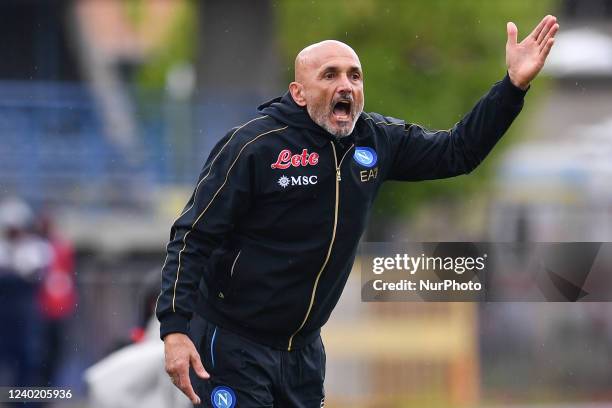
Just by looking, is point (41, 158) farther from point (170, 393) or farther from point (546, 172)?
point (546, 172)

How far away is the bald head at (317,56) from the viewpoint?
A: 5035mm

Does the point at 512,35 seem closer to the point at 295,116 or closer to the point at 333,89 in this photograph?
the point at 333,89

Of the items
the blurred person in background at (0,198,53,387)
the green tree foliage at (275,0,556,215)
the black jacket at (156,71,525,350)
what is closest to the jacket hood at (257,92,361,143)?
the black jacket at (156,71,525,350)

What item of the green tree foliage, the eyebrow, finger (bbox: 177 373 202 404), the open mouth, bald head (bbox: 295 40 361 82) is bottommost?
finger (bbox: 177 373 202 404)

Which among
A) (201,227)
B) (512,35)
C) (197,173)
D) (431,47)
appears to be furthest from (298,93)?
(431,47)

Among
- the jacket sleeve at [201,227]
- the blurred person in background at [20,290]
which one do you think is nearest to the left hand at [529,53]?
the jacket sleeve at [201,227]

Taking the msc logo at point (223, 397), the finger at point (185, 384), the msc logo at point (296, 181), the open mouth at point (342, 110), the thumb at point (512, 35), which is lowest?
the msc logo at point (223, 397)

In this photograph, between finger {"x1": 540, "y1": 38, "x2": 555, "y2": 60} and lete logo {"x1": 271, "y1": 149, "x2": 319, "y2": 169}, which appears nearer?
lete logo {"x1": 271, "y1": 149, "x2": 319, "y2": 169}

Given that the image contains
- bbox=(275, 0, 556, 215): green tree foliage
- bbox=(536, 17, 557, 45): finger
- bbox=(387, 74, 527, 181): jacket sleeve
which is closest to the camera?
bbox=(536, 17, 557, 45): finger

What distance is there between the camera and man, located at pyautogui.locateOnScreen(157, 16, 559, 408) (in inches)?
194

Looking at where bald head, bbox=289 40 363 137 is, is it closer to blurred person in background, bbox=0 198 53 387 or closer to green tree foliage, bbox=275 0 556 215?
blurred person in background, bbox=0 198 53 387

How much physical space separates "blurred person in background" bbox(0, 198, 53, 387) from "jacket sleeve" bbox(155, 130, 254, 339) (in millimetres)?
2501

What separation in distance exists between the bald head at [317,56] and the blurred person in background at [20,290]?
282cm

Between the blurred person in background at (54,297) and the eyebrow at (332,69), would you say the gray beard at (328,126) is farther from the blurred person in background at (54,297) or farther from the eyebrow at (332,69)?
the blurred person in background at (54,297)
